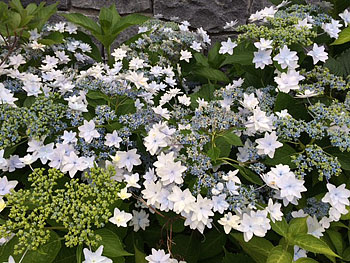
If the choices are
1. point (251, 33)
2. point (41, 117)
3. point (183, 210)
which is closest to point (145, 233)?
point (183, 210)

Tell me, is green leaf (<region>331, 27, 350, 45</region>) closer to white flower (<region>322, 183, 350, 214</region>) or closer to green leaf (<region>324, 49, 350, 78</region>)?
green leaf (<region>324, 49, 350, 78</region>)

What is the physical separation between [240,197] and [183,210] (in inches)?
6.4

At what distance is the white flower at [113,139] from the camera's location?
3.79ft

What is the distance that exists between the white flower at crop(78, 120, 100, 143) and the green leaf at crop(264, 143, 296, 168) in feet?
1.76

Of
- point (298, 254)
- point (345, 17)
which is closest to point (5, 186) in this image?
point (298, 254)

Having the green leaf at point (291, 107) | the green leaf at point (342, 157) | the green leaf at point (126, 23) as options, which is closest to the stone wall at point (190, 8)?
the green leaf at point (126, 23)

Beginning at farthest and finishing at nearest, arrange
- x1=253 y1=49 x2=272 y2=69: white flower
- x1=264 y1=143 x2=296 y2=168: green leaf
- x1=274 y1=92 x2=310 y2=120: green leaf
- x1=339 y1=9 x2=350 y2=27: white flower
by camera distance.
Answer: x1=339 y1=9 x2=350 y2=27: white flower
x1=253 y1=49 x2=272 y2=69: white flower
x1=274 y1=92 x2=310 y2=120: green leaf
x1=264 y1=143 x2=296 y2=168: green leaf

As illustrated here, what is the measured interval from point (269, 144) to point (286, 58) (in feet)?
1.20

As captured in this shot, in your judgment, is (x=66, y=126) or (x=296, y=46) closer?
(x=66, y=126)

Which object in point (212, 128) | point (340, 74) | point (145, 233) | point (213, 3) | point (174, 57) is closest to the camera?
point (212, 128)

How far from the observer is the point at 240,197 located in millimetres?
1042

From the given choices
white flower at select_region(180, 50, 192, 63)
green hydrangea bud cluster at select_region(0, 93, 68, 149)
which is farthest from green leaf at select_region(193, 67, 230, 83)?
green hydrangea bud cluster at select_region(0, 93, 68, 149)

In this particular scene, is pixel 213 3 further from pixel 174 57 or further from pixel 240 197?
pixel 240 197

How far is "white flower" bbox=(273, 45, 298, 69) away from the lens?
4.27 feet
